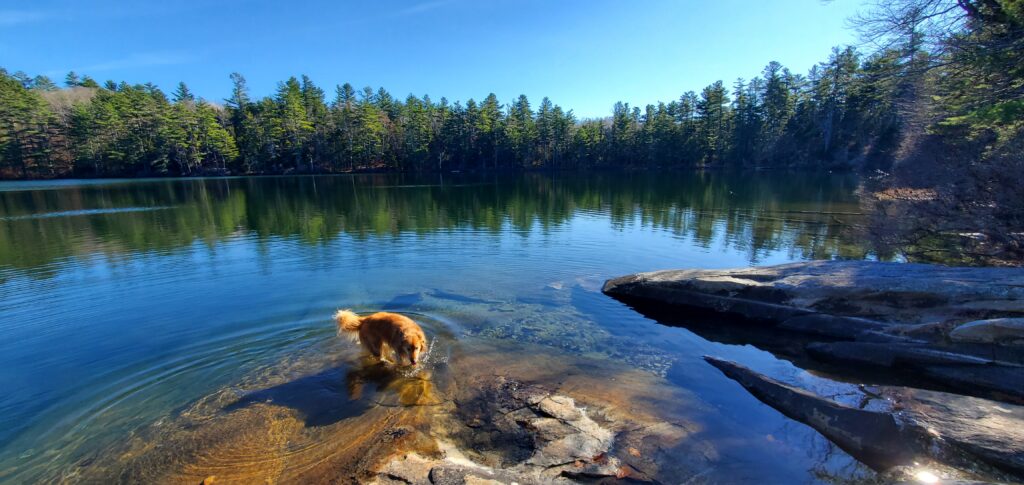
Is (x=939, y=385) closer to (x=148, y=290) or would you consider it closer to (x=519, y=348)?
(x=519, y=348)

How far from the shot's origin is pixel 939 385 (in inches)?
258

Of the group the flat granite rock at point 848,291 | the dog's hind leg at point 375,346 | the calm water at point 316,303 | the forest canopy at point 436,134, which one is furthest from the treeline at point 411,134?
the dog's hind leg at point 375,346

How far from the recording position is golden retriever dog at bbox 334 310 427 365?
23.6 feet

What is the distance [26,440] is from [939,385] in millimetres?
13434

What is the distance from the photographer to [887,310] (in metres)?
8.09

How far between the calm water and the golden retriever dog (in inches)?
42.2

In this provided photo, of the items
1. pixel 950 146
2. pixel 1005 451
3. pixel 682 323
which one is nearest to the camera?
pixel 1005 451

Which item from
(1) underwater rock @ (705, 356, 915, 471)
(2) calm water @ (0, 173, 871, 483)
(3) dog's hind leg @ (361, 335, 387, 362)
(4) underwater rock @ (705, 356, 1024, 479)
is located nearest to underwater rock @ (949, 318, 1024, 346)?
(4) underwater rock @ (705, 356, 1024, 479)

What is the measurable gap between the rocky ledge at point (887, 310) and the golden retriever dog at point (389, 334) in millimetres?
6252

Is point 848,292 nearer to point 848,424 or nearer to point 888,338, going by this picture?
point 888,338

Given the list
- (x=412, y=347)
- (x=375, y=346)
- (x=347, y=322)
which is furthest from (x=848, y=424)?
(x=347, y=322)

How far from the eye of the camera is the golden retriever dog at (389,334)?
7188mm

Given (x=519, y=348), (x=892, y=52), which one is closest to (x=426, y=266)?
(x=519, y=348)

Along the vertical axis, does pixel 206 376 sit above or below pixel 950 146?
below
